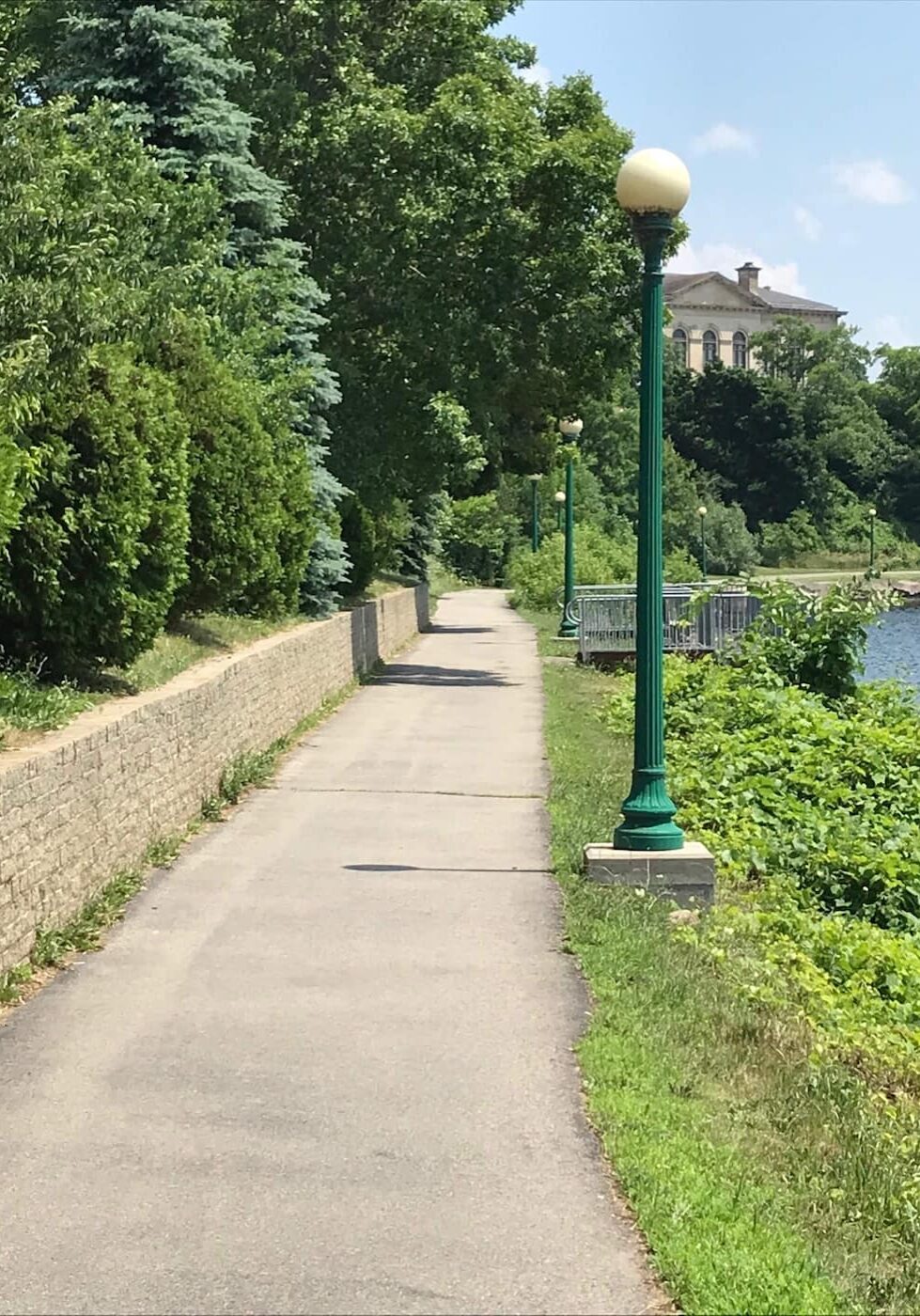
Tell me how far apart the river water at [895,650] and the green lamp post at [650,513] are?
10899 millimetres

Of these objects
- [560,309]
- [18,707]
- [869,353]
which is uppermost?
[869,353]

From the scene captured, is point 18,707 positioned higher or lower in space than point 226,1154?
higher

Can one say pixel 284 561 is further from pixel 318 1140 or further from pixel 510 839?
pixel 318 1140

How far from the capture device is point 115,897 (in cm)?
899

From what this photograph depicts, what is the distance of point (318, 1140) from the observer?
5488 millimetres

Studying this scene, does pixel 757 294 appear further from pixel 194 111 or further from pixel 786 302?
pixel 194 111

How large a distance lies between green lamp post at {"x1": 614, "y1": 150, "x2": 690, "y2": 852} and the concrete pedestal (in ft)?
0.56

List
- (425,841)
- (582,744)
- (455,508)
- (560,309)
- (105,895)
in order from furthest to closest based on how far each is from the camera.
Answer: (455,508)
(560,309)
(582,744)
(425,841)
(105,895)

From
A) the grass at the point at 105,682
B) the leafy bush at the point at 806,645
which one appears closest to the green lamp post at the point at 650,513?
the grass at the point at 105,682

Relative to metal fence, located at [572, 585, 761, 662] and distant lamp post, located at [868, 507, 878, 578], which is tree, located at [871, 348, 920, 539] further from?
metal fence, located at [572, 585, 761, 662]

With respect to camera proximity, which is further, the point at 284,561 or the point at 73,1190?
the point at 284,561

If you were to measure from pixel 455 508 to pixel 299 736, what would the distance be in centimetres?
5128

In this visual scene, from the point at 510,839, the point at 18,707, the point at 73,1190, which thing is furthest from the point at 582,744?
the point at 73,1190

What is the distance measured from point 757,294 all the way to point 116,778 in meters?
154
